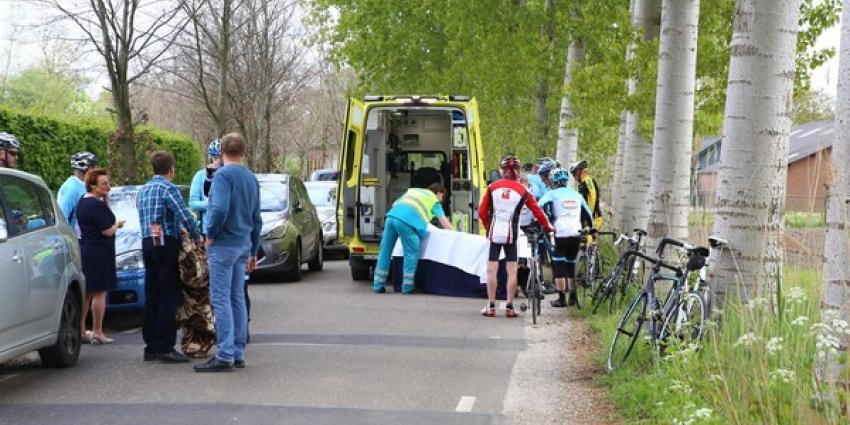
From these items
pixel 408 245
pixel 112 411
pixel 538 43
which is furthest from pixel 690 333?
pixel 538 43

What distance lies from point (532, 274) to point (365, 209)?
5.03 metres

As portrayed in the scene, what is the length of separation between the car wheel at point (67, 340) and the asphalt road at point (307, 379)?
12cm

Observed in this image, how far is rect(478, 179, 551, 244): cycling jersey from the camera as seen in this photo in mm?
13172

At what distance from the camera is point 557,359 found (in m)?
10.1

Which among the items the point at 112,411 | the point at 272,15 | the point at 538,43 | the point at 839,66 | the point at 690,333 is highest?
the point at 272,15

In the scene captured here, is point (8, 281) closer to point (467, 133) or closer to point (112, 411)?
point (112, 411)

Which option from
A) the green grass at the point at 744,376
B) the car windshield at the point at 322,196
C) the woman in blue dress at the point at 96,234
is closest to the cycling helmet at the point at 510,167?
the woman in blue dress at the point at 96,234

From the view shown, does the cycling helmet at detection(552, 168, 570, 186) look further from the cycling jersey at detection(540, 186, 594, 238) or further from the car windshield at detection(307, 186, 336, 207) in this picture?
the car windshield at detection(307, 186, 336, 207)

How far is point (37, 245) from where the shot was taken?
882 cm

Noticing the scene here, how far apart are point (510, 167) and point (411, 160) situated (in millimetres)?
5702

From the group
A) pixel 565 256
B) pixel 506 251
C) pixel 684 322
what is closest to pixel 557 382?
pixel 684 322

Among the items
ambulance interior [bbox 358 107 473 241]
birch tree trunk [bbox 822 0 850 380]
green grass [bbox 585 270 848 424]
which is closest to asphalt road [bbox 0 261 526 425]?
green grass [bbox 585 270 848 424]

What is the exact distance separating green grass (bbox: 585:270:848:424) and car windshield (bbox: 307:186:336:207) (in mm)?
17255

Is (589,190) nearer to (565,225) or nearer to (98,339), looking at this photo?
(565,225)
